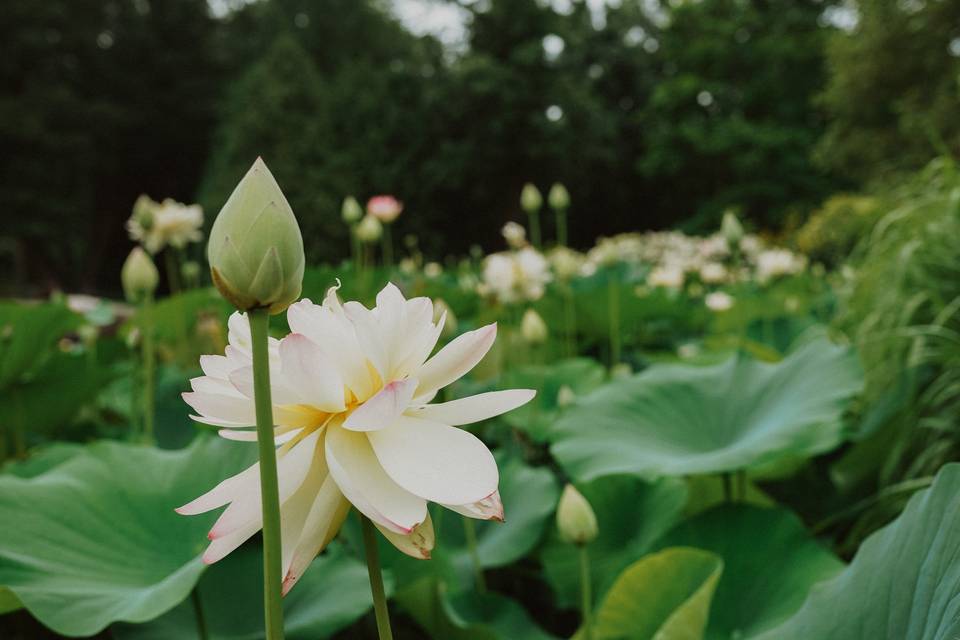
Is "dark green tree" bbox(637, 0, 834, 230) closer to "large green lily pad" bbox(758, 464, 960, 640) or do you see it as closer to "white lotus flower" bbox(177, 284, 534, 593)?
"large green lily pad" bbox(758, 464, 960, 640)

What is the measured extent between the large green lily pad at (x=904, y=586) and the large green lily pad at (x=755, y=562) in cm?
26

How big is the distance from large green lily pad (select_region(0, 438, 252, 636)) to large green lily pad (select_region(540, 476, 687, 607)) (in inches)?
13.7

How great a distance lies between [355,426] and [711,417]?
2.37 feet

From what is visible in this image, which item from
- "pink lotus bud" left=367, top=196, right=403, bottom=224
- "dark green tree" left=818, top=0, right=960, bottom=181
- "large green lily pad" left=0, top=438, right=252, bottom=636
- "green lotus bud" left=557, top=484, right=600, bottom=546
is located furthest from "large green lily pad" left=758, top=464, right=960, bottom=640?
"dark green tree" left=818, top=0, right=960, bottom=181

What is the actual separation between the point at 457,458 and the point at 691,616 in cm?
35

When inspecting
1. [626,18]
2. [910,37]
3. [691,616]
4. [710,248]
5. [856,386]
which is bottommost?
[691,616]

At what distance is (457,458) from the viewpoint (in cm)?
26

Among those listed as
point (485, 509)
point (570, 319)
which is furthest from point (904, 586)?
point (570, 319)

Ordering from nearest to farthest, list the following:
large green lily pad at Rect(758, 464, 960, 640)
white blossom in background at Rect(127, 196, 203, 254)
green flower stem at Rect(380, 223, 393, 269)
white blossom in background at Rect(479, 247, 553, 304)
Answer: large green lily pad at Rect(758, 464, 960, 640)
white blossom in background at Rect(479, 247, 553, 304)
white blossom in background at Rect(127, 196, 203, 254)
green flower stem at Rect(380, 223, 393, 269)

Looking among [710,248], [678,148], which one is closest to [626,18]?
[678,148]

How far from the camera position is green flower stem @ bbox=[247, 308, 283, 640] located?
0.22 meters

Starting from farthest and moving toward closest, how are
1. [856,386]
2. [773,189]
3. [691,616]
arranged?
[773,189] < [856,386] < [691,616]

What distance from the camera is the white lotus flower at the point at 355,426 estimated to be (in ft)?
0.84

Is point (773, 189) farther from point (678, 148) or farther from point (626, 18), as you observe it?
point (626, 18)
